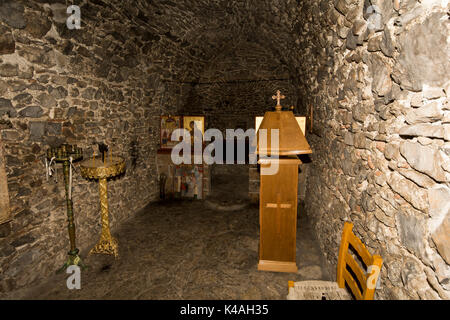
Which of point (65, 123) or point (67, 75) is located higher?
point (67, 75)

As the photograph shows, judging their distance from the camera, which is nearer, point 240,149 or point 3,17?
point 3,17

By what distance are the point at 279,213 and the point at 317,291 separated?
1.18m

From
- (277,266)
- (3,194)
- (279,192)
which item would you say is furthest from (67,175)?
Answer: (277,266)

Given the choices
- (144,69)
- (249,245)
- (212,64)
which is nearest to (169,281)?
(249,245)

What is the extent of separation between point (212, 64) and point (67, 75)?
20.9 feet

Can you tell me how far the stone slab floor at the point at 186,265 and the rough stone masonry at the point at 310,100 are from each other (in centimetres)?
34

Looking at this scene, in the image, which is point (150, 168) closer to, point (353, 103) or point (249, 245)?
point (249, 245)

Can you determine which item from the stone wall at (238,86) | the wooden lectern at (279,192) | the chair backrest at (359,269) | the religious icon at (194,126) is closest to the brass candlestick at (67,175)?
the wooden lectern at (279,192)

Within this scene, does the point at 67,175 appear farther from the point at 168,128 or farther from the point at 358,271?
the point at 358,271

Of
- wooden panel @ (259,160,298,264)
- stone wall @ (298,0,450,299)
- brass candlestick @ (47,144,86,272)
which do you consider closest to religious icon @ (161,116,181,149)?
brass candlestick @ (47,144,86,272)

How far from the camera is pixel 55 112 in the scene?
11.4 ft

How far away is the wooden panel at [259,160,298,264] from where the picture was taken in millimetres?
3287

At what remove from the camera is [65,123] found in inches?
143

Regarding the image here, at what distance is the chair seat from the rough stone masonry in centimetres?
37
